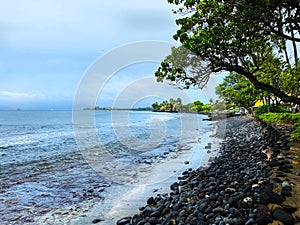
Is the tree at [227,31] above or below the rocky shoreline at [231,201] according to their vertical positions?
above

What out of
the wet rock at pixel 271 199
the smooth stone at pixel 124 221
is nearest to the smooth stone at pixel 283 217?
the wet rock at pixel 271 199

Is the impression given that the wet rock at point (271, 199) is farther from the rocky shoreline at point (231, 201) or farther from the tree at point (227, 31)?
the tree at point (227, 31)

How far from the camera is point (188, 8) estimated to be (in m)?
8.20

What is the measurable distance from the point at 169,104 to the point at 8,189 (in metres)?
110

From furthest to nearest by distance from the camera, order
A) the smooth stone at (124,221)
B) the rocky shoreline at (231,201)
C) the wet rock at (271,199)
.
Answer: the smooth stone at (124,221)
the wet rock at (271,199)
the rocky shoreline at (231,201)

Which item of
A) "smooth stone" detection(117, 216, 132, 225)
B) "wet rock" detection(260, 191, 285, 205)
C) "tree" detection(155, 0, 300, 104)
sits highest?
"tree" detection(155, 0, 300, 104)

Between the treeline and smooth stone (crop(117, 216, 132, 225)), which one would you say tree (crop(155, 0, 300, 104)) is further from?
the treeline

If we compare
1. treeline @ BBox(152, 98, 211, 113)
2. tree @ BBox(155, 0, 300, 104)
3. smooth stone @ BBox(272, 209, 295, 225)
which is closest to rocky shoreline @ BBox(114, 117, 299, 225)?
smooth stone @ BBox(272, 209, 295, 225)

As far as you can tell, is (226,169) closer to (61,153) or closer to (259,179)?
(259,179)

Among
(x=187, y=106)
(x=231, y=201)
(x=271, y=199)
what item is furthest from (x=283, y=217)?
(x=187, y=106)

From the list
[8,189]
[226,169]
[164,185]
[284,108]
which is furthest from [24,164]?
[284,108]

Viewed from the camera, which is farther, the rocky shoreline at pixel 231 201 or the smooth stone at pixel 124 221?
the smooth stone at pixel 124 221

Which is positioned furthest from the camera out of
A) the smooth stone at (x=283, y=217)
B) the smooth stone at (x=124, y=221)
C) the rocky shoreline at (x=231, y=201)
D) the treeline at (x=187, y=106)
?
the treeline at (x=187, y=106)

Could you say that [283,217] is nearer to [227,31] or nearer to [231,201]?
[231,201]
